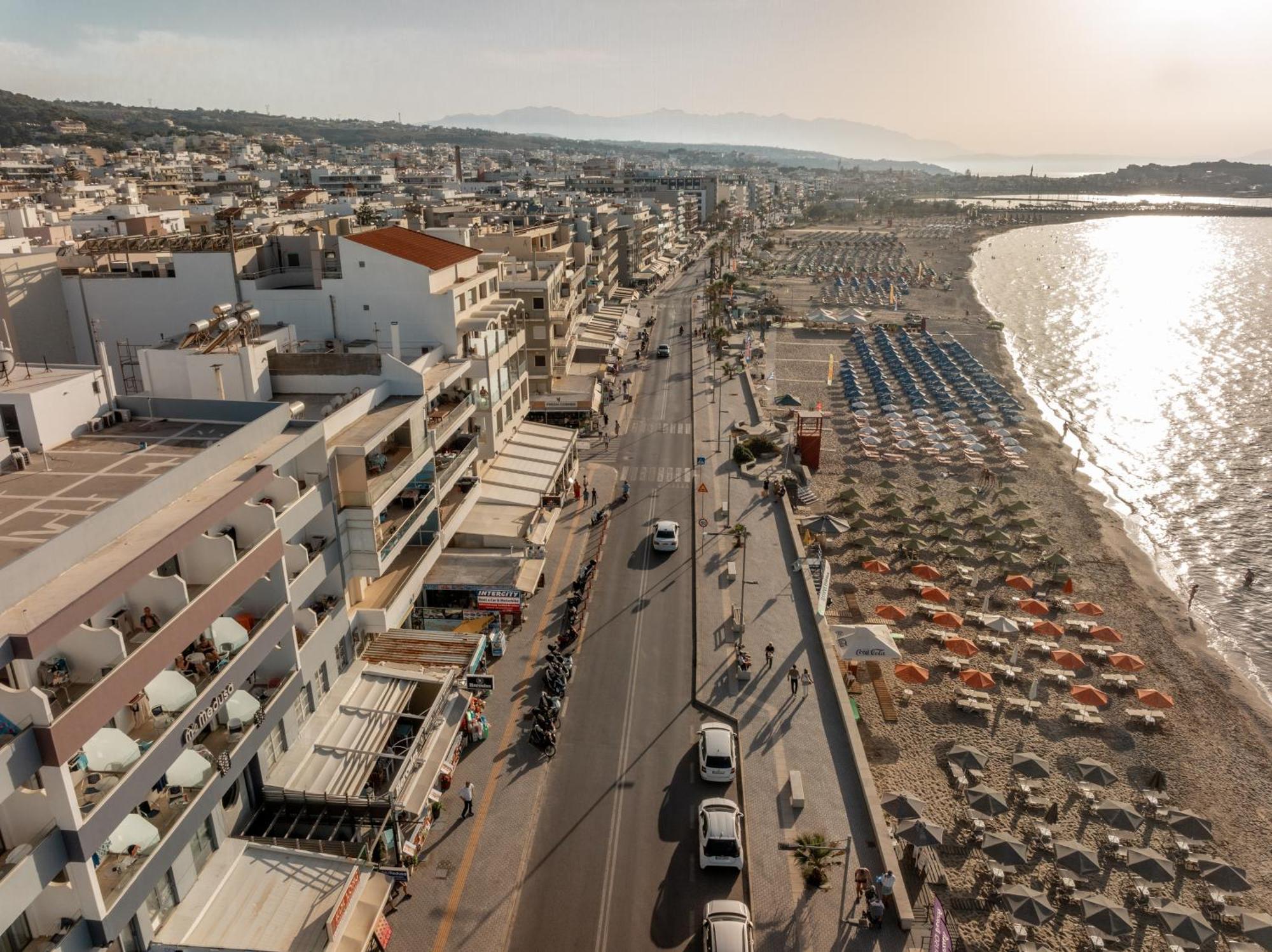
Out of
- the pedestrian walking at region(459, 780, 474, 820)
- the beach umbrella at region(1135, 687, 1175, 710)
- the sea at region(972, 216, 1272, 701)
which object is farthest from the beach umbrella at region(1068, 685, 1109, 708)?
the pedestrian walking at region(459, 780, 474, 820)

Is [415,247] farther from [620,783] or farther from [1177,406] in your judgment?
[1177,406]

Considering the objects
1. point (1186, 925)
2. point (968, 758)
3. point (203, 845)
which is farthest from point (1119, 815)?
point (203, 845)

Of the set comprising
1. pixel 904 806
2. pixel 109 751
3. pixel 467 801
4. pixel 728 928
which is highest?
pixel 109 751

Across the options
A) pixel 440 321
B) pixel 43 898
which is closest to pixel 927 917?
pixel 43 898

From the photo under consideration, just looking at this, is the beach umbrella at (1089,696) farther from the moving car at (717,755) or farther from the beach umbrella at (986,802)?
the moving car at (717,755)

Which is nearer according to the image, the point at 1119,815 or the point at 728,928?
the point at 728,928

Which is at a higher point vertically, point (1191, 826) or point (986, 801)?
point (986, 801)

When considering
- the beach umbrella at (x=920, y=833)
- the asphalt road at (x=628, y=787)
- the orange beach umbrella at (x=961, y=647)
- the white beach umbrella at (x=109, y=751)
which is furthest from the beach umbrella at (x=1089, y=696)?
the white beach umbrella at (x=109, y=751)
